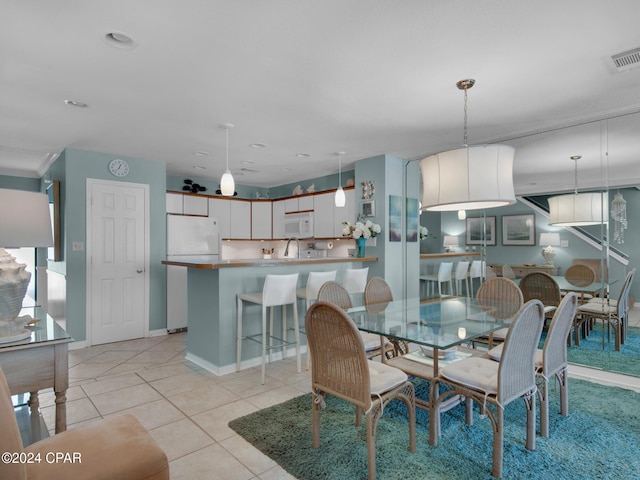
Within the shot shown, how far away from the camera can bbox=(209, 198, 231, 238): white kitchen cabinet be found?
6.14 meters

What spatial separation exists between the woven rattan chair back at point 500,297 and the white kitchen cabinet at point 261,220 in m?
4.34

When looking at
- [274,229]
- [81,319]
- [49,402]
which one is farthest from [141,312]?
[274,229]

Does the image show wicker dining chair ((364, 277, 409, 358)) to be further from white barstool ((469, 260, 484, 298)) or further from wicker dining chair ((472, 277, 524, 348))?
white barstool ((469, 260, 484, 298))

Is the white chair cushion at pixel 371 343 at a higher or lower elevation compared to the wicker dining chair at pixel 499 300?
lower

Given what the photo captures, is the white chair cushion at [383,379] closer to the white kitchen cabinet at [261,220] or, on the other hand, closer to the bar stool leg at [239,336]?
the bar stool leg at [239,336]

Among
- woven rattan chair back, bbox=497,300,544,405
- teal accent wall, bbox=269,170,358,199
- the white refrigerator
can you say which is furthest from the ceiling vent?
the white refrigerator

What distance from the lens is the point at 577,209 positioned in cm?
351

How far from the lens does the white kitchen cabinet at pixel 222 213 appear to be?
6.14m

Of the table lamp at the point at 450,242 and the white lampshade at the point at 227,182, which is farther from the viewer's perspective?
the table lamp at the point at 450,242

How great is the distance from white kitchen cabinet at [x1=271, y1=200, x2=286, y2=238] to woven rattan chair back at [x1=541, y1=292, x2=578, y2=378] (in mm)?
4880

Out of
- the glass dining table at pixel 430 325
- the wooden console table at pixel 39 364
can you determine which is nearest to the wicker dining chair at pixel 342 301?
the glass dining table at pixel 430 325

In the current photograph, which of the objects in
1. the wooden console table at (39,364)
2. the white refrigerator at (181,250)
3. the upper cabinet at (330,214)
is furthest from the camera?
the upper cabinet at (330,214)

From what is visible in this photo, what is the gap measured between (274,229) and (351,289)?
3.17 metres

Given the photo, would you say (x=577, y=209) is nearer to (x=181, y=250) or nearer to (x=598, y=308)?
(x=598, y=308)
